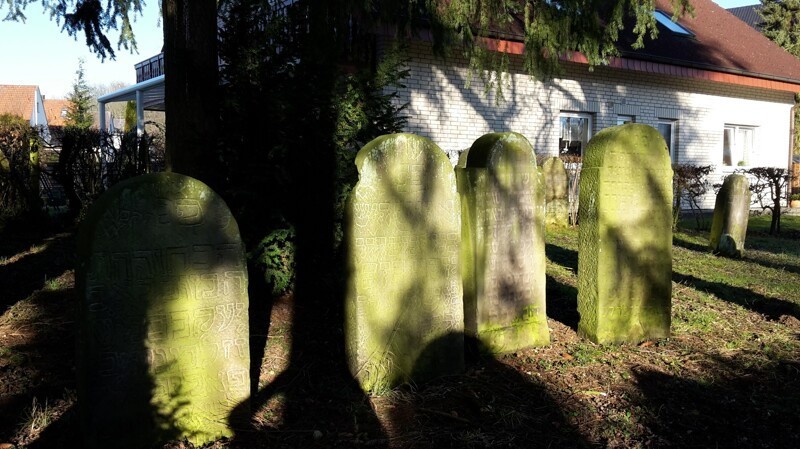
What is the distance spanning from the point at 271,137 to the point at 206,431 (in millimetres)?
2625

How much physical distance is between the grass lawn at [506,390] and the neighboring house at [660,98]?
24.4 ft

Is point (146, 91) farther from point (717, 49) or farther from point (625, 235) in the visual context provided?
point (625, 235)

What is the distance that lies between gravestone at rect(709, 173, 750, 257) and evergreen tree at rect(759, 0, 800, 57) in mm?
25689

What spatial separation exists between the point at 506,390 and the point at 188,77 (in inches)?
149

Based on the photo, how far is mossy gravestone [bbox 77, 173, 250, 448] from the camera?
2.76 metres

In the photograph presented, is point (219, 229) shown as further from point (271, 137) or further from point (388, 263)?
point (271, 137)

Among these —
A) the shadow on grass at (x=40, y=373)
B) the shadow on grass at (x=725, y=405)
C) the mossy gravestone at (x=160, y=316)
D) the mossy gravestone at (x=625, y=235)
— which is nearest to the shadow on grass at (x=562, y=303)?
the mossy gravestone at (x=625, y=235)

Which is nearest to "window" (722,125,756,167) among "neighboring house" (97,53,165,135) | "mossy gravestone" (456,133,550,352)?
"mossy gravestone" (456,133,550,352)

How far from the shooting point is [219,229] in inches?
119

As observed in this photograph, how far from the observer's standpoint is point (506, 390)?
3.75 meters

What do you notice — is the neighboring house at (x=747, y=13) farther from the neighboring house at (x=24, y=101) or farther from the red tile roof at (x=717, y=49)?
the neighboring house at (x=24, y=101)

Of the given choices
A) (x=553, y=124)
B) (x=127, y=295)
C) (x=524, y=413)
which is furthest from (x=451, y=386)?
(x=553, y=124)

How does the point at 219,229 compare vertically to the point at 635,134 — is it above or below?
below

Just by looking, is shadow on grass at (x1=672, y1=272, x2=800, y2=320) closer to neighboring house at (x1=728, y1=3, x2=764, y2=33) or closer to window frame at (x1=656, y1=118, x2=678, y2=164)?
window frame at (x1=656, y1=118, x2=678, y2=164)
